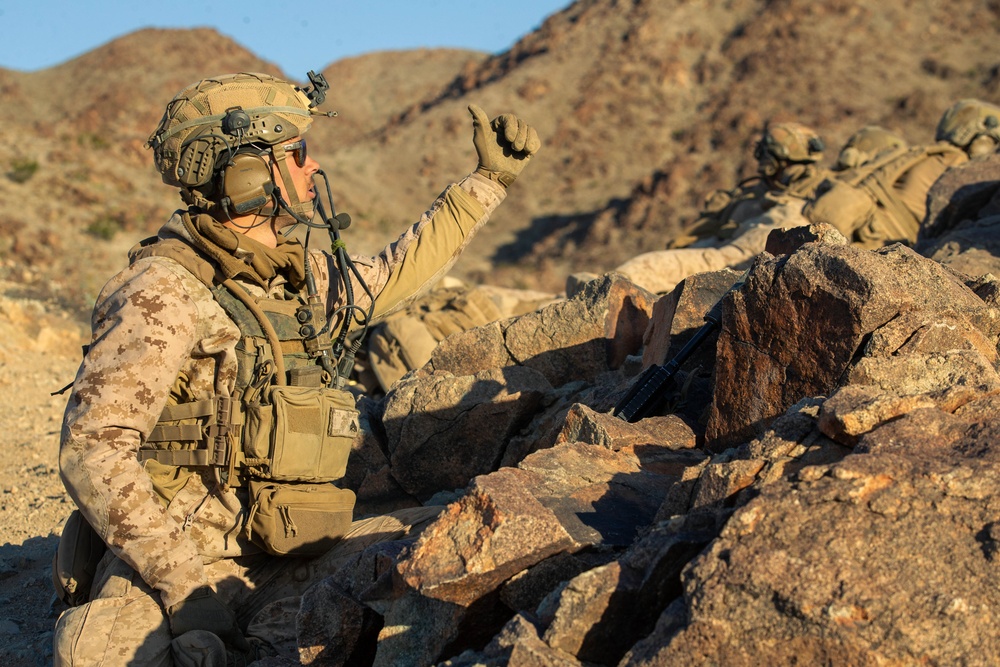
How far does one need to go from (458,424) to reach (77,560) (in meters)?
1.58

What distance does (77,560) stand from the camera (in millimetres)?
3014

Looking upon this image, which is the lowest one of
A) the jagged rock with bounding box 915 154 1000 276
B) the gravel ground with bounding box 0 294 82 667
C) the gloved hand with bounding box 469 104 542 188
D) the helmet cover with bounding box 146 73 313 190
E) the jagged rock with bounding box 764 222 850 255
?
the jagged rock with bounding box 915 154 1000 276

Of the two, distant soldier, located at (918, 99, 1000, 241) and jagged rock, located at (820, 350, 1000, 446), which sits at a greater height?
jagged rock, located at (820, 350, 1000, 446)

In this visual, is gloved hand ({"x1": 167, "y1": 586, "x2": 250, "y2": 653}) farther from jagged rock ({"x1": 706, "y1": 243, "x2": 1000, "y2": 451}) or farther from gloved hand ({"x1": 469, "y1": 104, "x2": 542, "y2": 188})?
gloved hand ({"x1": 469, "y1": 104, "x2": 542, "y2": 188})

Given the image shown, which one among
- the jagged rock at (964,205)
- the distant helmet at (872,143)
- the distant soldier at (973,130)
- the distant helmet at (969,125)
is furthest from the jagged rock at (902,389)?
the distant helmet at (872,143)

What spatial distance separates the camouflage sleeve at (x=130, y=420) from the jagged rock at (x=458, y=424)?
5.20 ft

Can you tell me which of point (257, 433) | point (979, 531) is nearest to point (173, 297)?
point (257, 433)

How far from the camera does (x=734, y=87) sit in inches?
1280

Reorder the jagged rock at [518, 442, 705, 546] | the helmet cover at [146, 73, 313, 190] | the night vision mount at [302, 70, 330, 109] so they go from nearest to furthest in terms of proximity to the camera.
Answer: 1. the jagged rock at [518, 442, 705, 546]
2. the helmet cover at [146, 73, 313, 190]
3. the night vision mount at [302, 70, 330, 109]

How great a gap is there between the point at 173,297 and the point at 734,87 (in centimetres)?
3208

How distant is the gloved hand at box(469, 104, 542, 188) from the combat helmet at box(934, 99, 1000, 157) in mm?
8246

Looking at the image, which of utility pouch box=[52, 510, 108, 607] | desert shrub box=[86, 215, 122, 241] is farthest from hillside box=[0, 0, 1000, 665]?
desert shrub box=[86, 215, 122, 241]

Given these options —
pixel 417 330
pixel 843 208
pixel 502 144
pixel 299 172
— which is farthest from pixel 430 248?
pixel 843 208

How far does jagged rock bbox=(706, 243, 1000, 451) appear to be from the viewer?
2.62 metres
